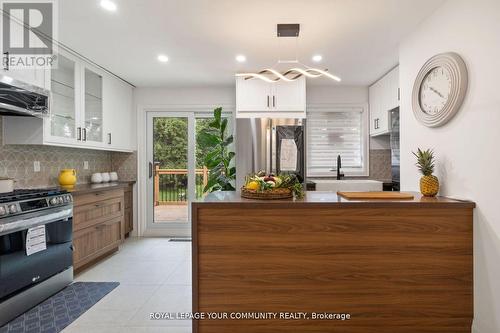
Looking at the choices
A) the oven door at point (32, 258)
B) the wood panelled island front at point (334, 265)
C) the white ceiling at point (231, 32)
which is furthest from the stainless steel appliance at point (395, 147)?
the oven door at point (32, 258)

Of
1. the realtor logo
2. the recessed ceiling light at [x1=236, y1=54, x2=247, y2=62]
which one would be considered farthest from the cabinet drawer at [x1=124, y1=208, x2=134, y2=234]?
the recessed ceiling light at [x1=236, y1=54, x2=247, y2=62]

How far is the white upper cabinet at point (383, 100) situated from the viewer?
3.74 metres

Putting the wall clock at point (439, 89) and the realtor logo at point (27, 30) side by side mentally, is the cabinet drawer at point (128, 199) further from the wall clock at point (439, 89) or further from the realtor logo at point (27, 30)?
the wall clock at point (439, 89)

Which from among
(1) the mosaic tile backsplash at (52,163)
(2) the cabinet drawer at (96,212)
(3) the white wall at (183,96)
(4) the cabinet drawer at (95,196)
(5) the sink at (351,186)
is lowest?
(2) the cabinet drawer at (96,212)

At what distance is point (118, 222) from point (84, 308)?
160cm

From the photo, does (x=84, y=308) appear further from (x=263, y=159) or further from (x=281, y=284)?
(x=263, y=159)

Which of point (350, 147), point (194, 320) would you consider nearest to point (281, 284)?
point (194, 320)

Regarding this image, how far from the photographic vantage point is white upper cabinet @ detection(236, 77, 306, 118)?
4.12 meters

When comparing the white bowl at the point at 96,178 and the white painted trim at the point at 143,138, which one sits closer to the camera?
the white bowl at the point at 96,178

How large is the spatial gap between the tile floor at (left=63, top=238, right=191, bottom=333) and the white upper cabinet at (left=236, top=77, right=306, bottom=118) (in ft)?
6.97

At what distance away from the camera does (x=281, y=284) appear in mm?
1903

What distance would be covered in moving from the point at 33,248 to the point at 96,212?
989 millimetres

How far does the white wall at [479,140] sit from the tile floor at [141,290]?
77.1 inches

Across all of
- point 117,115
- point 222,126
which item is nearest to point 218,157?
point 222,126
